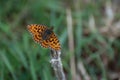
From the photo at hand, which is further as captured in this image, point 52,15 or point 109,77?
point 52,15

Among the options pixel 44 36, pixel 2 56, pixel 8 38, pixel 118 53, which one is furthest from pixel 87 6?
pixel 44 36

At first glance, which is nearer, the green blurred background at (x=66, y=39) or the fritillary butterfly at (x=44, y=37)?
the fritillary butterfly at (x=44, y=37)

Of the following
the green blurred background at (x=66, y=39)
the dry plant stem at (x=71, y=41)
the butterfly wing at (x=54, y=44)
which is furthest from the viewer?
the dry plant stem at (x=71, y=41)

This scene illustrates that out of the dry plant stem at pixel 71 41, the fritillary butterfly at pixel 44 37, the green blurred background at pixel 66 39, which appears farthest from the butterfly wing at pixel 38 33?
the dry plant stem at pixel 71 41

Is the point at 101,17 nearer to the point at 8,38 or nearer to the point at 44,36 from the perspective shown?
the point at 8,38

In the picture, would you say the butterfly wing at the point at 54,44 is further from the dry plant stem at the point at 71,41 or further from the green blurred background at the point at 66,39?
the dry plant stem at the point at 71,41

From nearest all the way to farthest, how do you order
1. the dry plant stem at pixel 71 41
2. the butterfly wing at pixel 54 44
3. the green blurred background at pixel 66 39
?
1. the butterfly wing at pixel 54 44
2. the green blurred background at pixel 66 39
3. the dry plant stem at pixel 71 41
